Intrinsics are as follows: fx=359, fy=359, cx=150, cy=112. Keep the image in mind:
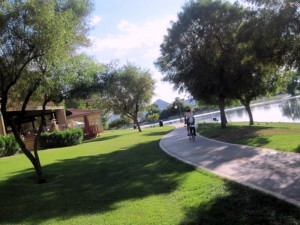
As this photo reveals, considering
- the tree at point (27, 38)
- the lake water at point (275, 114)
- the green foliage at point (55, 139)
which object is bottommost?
the lake water at point (275, 114)

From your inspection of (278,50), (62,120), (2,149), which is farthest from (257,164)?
(62,120)

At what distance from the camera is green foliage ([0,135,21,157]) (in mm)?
18992

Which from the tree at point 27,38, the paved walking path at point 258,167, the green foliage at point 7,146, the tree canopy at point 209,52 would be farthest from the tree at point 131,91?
the tree at point 27,38

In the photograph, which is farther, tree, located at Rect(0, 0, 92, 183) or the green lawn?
tree, located at Rect(0, 0, 92, 183)

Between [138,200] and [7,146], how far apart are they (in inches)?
565

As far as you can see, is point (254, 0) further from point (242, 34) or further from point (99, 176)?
point (99, 176)

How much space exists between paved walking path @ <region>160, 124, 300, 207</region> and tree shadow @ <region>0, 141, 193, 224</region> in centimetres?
89

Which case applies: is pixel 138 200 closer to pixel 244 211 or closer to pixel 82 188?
pixel 82 188

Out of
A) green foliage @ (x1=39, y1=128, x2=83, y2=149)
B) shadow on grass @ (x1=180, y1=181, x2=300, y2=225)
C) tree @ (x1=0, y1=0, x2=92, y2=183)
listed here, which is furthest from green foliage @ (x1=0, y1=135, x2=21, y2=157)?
shadow on grass @ (x1=180, y1=181, x2=300, y2=225)

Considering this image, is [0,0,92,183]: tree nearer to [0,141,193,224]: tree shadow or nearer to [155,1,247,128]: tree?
[0,141,193,224]: tree shadow

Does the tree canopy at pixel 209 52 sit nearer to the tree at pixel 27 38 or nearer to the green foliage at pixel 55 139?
the green foliage at pixel 55 139

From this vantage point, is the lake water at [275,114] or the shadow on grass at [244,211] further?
the lake water at [275,114]

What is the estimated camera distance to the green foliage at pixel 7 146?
1899 cm

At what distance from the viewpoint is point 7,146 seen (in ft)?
64.0
